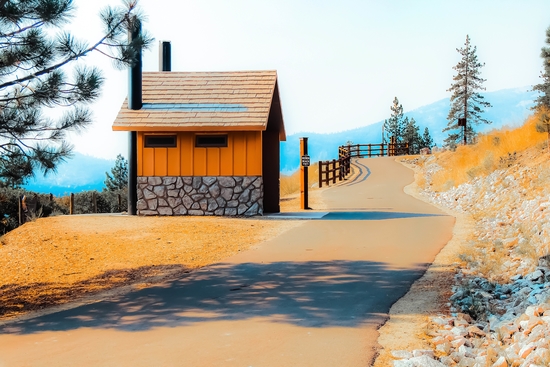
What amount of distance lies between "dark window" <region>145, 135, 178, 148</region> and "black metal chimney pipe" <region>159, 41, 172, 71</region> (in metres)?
4.83

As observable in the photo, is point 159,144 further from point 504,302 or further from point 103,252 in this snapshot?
point 504,302

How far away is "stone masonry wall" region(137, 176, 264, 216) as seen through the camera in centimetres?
1998

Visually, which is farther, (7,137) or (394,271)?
(394,271)

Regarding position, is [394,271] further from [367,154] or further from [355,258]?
[367,154]

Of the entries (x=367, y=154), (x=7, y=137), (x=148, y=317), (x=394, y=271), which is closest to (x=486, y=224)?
(x=394, y=271)

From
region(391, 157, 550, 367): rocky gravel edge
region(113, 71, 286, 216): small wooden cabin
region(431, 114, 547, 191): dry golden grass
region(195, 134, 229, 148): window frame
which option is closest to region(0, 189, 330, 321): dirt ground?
region(113, 71, 286, 216): small wooden cabin

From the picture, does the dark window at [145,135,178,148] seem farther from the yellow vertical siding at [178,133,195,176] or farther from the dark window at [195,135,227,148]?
the dark window at [195,135,227,148]

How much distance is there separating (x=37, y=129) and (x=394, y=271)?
6715 millimetres

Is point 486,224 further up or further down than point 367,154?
further down

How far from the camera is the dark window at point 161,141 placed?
20.4 metres

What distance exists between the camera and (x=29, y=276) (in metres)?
12.0

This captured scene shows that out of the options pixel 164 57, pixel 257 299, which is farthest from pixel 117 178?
pixel 257 299

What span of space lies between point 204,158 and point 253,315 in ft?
43.0

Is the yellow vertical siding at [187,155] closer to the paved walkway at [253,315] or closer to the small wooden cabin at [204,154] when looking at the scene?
the small wooden cabin at [204,154]
